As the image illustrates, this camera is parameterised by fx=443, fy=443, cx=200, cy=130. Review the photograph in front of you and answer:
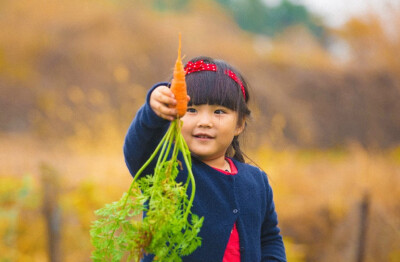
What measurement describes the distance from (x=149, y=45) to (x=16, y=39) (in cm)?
338

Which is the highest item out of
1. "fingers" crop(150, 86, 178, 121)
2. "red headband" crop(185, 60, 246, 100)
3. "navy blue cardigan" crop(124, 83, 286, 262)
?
"red headband" crop(185, 60, 246, 100)

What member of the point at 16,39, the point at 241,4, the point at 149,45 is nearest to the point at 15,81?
the point at 16,39

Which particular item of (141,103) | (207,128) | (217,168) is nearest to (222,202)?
(217,168)

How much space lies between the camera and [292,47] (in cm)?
1603

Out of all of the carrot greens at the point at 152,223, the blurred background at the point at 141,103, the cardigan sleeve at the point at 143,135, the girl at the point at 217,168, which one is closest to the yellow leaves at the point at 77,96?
the blurred background at the point at 141,103

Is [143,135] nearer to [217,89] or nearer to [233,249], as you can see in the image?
[217,89]

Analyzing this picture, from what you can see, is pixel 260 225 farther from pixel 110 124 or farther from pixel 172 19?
pixel 172 19

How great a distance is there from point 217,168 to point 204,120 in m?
0.25

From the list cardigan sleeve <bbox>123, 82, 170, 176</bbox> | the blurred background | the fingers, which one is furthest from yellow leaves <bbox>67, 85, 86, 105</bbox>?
the fingers

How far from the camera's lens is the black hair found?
1695mm

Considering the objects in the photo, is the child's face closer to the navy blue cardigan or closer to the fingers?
the navy blue cardigan

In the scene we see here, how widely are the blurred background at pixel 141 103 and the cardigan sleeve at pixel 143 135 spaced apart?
0.85m

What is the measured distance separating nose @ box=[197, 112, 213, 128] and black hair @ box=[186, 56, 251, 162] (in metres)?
0.05

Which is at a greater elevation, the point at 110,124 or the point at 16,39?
the point at 16,39
